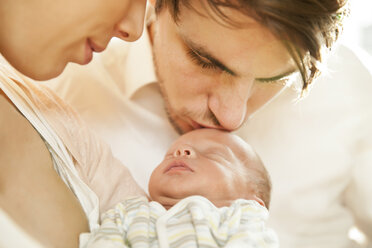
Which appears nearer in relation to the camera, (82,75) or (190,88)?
(190,88)

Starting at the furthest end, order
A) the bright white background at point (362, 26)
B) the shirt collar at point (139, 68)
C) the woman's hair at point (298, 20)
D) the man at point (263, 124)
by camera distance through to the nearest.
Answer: the bright white background at point (362, 26) → the shirt collar at point (139, 68) → the man at point (263, 124) → the woman's hair at point (298, 20)

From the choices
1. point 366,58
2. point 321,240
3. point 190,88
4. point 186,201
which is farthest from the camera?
point 366,58

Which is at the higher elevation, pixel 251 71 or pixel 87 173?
pixel 251 71

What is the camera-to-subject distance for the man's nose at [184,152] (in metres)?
1.22

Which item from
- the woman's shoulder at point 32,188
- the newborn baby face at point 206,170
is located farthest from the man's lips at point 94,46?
the newborn baby face at point 206,170

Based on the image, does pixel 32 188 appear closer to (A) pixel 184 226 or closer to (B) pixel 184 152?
(A) pixel 184 226

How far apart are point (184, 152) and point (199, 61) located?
29cm

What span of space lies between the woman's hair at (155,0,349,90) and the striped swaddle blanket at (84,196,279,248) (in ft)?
1.30

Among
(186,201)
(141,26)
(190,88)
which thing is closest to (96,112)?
(190,88)

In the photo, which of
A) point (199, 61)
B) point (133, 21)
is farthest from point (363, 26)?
point (133, 21)

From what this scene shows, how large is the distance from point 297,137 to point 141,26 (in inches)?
33.5

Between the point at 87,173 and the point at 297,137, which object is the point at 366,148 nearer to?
the point at 297,137

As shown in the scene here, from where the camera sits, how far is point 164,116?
169 centimetres

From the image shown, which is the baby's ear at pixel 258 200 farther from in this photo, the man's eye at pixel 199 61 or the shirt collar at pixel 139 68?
the shirt collar at pixel 139 68
